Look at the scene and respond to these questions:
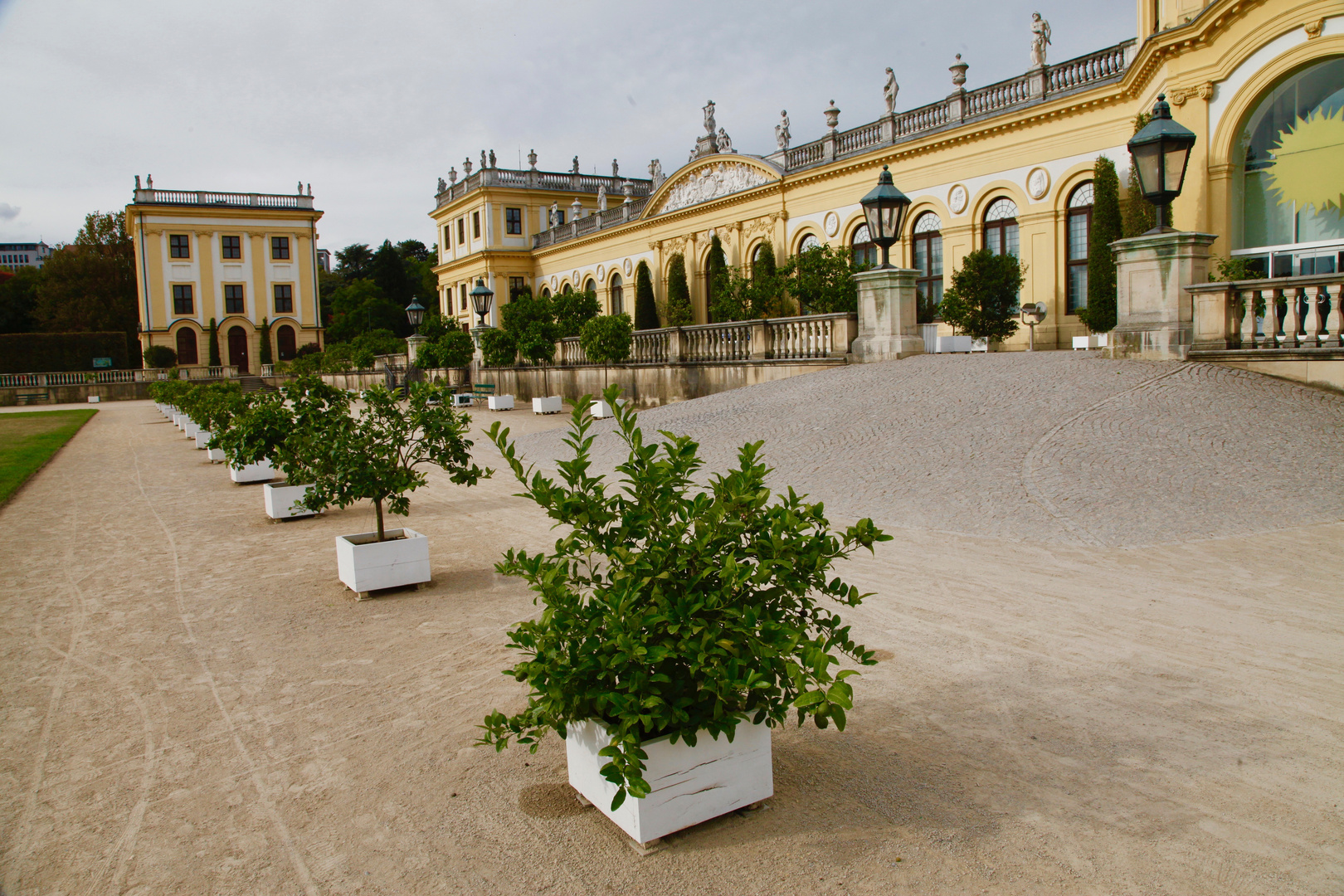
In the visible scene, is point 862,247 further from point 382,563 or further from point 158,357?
point 158,357

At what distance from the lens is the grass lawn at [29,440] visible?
1465 cm

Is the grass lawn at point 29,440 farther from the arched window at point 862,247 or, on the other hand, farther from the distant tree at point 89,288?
the distant tree at point 89,288

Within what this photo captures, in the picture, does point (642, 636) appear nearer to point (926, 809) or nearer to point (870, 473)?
point (926, 809)

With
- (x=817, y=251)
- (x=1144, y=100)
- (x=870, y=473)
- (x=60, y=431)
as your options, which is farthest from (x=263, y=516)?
(x=1144, y=100)

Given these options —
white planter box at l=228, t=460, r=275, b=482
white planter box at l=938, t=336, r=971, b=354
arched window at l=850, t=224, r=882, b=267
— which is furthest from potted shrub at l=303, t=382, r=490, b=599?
arched window at l=850, t=224, r=882, b=267

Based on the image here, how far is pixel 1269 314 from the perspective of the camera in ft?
37.1

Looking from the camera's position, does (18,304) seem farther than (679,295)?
Yes

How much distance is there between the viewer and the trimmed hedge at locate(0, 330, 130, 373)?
55469mm

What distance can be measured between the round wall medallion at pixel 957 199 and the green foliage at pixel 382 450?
23002 millimetres

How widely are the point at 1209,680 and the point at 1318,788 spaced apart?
107cm

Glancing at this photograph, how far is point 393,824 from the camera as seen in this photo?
10.9 feet

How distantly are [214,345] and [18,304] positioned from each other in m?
20.9

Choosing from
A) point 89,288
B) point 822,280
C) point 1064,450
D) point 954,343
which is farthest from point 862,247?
point 89,288

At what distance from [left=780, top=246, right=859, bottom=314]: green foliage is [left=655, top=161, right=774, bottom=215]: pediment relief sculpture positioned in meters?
12.4
